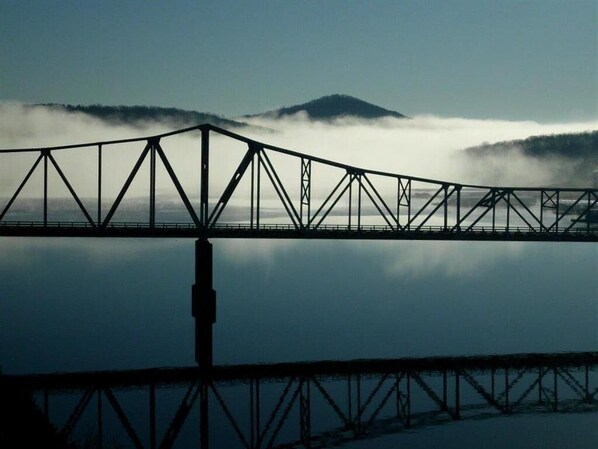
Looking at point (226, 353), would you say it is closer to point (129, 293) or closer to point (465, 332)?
point (465, 332)

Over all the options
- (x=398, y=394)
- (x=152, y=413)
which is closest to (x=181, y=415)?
(x=152, y=413)

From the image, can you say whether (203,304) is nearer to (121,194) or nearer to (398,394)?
(121,194)

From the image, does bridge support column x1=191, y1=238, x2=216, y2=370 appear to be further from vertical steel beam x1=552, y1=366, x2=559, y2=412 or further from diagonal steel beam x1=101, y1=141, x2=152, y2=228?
vertical steel beam x1=552, y1=366, x2=559, y2=412

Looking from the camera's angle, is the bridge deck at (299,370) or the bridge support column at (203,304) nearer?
the bridge deck at (299,370)

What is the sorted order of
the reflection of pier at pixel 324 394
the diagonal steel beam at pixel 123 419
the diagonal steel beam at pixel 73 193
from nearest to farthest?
the diagonal steel beam at pixel 123 419
the reflection of pier at pixel 324 394
the diagonal steel beam at pixel 73 193

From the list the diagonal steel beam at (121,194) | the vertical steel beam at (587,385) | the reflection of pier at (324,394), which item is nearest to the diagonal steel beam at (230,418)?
the reflection of pier at (324,394)

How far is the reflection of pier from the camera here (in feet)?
200

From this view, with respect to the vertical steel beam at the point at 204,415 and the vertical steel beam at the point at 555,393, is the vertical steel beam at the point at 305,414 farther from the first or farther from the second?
the vertical steel beam at the point at 555,393

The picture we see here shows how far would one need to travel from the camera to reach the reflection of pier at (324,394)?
60.8m

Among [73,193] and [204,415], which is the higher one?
[73,193]

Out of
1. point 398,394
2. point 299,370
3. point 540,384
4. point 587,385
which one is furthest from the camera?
point 299,370

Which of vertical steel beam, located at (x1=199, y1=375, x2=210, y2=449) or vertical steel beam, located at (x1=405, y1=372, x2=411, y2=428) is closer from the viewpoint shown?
vertical steel beam, located at (x1=199, y1=375, x2=210, y2=449)

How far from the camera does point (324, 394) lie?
70.5 metres

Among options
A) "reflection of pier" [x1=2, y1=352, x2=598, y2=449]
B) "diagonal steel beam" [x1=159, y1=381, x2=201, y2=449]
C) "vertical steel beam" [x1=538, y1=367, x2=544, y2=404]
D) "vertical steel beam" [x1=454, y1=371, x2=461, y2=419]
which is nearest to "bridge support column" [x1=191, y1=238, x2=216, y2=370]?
"reflection of pier" [x1=2, y1=352, x2=598, y2=449]
